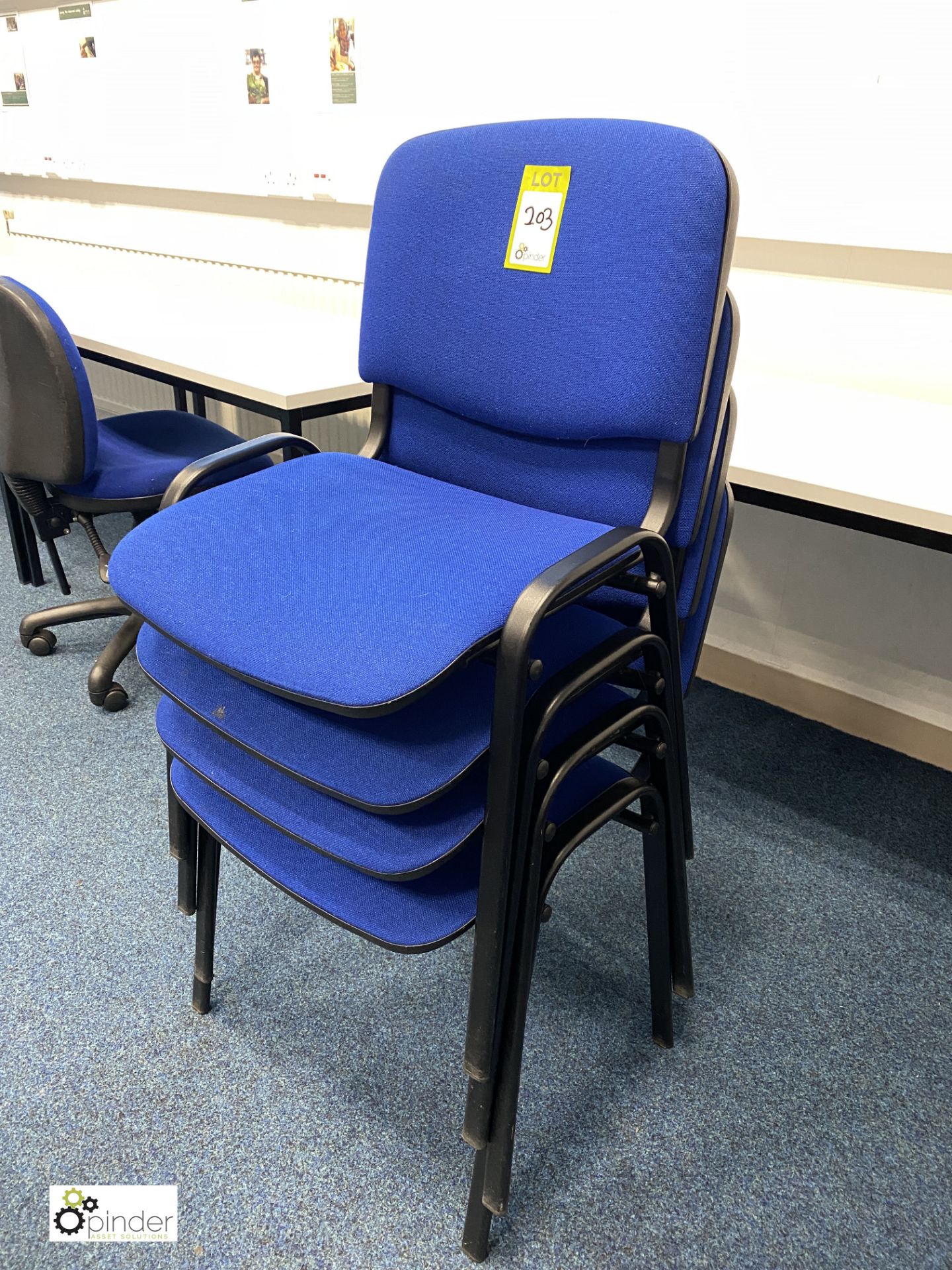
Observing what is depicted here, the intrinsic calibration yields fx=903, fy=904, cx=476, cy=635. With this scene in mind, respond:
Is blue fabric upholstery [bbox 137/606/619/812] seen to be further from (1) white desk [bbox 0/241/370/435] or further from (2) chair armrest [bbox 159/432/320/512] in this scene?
(1) white desk [bbox 0/241/370/435]

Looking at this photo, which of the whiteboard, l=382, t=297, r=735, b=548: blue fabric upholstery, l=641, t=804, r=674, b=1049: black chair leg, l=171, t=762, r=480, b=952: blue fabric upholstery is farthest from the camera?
the whiteboard

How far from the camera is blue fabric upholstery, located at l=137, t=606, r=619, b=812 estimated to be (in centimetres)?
76

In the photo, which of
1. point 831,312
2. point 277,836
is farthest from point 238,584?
point 831,312

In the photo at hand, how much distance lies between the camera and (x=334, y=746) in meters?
0.80

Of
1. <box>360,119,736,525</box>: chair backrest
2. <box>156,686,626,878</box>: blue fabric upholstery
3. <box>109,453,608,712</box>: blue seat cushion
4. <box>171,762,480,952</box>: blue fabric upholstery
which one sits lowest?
<box>171,762,480,952</box>: blue fabric upholstery

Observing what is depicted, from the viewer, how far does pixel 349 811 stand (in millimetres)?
853

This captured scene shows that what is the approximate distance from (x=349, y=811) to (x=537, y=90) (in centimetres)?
174

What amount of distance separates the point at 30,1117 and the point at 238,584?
31.4 inches

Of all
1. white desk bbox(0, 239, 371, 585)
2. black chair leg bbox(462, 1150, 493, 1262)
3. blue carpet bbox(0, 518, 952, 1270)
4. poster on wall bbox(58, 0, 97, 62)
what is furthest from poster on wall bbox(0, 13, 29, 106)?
black chair leg bbox(462, 1150, 493, 1262)

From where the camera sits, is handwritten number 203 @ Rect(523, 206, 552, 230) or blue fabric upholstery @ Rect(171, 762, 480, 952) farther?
handwritten number 203 @ Rect(523, 206, 552, 230)

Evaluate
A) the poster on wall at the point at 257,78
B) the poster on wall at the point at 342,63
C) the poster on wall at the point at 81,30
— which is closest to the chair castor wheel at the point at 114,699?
the poster on wall at the point at 342,63

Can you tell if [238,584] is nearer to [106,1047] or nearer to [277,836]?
[277,836]

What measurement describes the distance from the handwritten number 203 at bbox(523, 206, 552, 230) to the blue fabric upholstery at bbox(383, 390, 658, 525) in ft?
0.75

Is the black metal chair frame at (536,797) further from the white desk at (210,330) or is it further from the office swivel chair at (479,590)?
the white desk at (210,330)
